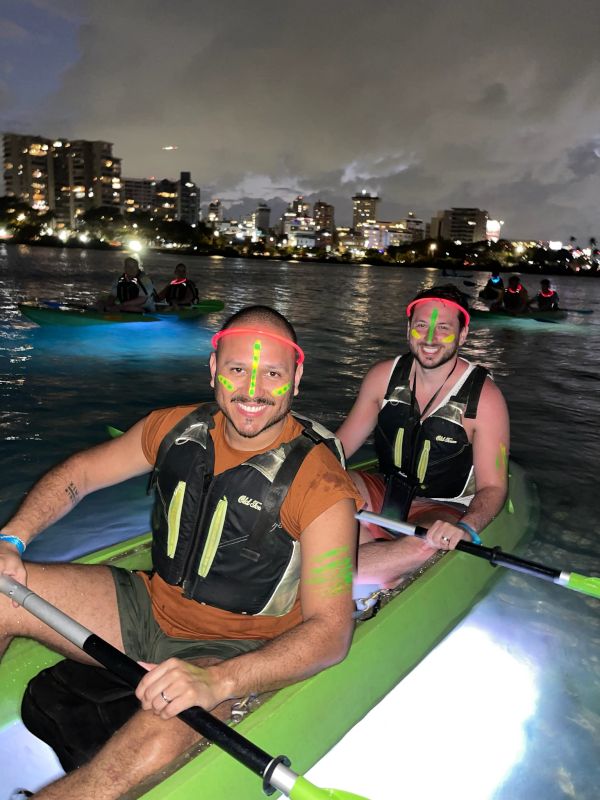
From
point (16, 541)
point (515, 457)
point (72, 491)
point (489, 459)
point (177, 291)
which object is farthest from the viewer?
point (177, 291)

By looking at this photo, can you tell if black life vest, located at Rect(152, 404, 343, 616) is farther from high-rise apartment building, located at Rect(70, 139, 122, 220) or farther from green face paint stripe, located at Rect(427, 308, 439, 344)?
high-rise apartment building, located at Rect(70, 139, 122, 220)

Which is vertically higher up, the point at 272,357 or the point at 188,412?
the point at 272,357

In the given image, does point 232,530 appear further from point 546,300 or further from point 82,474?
point 546,300

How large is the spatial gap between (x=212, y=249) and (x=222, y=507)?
517ft

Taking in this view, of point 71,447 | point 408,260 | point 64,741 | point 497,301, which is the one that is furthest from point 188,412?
point 408,260

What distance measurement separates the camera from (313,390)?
11.7 meters

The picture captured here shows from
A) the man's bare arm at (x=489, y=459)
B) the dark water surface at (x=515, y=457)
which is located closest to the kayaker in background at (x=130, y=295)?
the dark water surface at (x=515, y=457)

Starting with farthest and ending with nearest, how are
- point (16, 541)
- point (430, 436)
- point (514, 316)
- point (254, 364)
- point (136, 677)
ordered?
1. point (514, 316)
2. point (430, 436)
3. point (16, 541)
4. point (254, 364)
5. point (136, 677)

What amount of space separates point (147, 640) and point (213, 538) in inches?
21.2

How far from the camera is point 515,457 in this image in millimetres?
8203

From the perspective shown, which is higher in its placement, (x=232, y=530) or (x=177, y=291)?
(x=177, y=291)

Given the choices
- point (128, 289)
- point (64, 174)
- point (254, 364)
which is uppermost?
point (64, 174)

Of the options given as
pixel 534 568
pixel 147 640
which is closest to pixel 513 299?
pixel 534 568

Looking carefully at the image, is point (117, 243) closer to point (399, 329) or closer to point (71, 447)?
point (399, 329)
